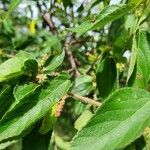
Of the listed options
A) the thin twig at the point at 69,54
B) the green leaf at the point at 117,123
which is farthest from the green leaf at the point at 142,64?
the thin twig at the point at 69,54

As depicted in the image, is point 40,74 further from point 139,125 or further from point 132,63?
point 139,125

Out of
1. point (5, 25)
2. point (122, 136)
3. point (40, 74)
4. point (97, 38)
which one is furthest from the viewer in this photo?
point (5, 25)

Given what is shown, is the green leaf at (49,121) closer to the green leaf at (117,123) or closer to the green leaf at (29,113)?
the green leaf at (29,113)

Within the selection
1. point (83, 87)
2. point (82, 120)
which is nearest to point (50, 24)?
point (83, 87)

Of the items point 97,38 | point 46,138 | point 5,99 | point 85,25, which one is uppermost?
point 85,25

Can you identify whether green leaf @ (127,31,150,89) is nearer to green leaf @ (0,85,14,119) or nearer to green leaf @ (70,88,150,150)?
green leaf @ (70,88,150,150)

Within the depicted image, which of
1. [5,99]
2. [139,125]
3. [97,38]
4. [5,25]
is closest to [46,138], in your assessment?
[5,99]

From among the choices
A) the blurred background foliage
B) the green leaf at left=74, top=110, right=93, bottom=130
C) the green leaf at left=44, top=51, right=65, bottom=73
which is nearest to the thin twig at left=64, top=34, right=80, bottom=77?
the blurred background foliage

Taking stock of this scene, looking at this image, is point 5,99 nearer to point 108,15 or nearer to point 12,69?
point 12,69
